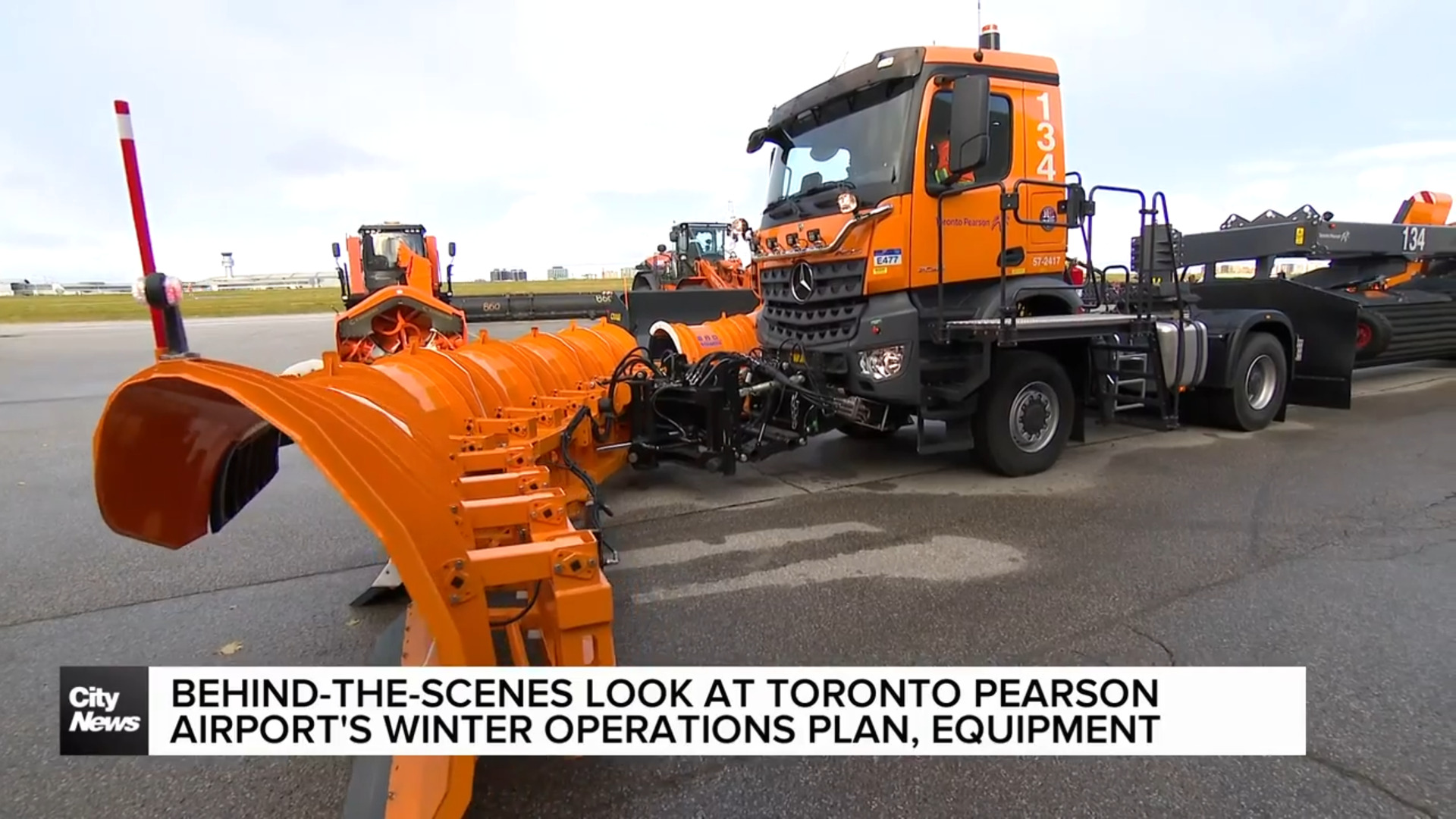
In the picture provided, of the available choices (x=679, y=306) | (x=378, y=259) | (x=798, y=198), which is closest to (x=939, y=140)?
(x=798, y=198)

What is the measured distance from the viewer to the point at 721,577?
4160 mm

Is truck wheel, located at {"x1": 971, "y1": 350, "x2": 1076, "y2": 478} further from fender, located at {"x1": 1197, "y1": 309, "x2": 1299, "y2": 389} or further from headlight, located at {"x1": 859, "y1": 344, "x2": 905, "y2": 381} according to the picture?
fender, located at {"x1": 1197, "y1": 309, "x2": 1299, "y2": 389}

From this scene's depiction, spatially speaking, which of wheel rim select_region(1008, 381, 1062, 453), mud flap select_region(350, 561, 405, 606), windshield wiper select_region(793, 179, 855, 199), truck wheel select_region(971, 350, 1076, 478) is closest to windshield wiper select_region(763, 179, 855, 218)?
windshield wiper select_region(793, 179, 855, 199)

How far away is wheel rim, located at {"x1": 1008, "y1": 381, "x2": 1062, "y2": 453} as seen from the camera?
241 inches

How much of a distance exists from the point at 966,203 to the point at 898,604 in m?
3.23

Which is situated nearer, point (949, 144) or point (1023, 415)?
point (949, 144)

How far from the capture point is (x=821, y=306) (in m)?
6.09

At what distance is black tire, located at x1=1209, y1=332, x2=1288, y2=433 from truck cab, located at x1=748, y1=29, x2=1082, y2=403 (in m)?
2.97

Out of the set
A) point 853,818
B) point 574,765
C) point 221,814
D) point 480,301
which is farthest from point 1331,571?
point 480,301

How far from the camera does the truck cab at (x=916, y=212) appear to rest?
17.9ft

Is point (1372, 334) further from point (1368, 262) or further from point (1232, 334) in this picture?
point (1232, 334)

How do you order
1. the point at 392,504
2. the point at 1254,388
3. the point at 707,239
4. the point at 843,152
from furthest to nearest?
1. the point at 707,239
2. the point at 1254,388
3. the point at 843,152
4. the point at 392,504

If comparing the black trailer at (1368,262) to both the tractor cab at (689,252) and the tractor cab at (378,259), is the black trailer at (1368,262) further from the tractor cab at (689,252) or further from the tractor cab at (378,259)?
the tractor cab at (378,259)

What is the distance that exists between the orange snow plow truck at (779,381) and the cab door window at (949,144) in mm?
20
